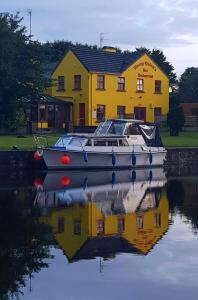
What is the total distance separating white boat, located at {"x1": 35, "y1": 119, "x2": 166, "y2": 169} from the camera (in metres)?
35.8

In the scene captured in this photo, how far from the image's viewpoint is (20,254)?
1376cm

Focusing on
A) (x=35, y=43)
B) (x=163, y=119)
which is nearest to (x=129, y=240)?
(x=35, y=43)

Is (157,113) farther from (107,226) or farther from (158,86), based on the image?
(107,226)

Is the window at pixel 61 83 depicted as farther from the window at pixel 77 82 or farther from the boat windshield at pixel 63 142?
the boat windshield at pixel 63 142

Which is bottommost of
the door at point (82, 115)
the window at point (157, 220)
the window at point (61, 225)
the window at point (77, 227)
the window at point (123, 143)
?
the window at point (157, 220)

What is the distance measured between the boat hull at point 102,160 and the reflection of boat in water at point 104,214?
131 inches

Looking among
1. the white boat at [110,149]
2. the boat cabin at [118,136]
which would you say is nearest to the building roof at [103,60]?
the boat cabin at [118,136]

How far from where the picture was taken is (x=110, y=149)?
125ft

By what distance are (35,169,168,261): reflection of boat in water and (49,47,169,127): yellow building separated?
2719 centimetres

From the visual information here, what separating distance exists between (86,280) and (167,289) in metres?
1.50

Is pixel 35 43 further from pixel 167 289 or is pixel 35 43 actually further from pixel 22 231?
pixel 167 289

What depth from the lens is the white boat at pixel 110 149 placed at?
118 ft

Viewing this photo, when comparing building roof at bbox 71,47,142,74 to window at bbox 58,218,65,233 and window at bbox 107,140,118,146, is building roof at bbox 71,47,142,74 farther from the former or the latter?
window at bbox 58,218,65,233

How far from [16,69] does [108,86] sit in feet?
44.9
